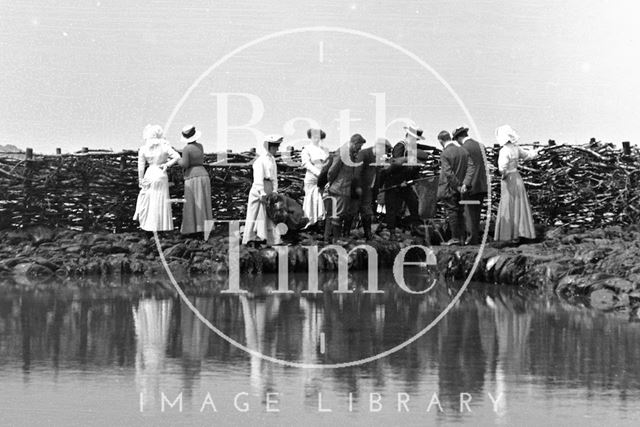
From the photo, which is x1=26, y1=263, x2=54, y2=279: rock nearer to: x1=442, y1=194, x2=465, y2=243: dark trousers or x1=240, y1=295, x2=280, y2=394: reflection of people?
x1=240, y1=295, x2=280, y2=394: reflection of people

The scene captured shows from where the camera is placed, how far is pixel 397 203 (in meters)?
22.5

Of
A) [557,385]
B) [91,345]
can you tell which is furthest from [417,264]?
[557,385]

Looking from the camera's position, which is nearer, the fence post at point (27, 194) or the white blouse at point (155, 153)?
the white blouse at point (155, 153)

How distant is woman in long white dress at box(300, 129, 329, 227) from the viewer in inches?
866

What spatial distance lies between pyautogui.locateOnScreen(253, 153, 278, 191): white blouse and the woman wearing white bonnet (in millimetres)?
3452

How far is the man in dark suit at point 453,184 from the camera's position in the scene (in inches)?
802

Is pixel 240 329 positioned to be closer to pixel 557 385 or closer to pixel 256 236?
pixel 557 385

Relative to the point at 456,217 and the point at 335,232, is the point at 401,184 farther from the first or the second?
the point at 335,232

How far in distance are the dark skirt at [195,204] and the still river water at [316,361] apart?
678cm

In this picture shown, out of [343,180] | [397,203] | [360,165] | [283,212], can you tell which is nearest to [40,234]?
[283,212]

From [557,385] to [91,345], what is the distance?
399 cm

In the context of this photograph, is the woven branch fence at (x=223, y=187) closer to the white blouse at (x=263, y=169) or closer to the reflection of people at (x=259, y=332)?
the white blouse at (x=263, y=169)

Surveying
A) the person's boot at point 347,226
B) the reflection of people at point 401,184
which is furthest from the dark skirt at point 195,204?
the reflection of people at point 401,184

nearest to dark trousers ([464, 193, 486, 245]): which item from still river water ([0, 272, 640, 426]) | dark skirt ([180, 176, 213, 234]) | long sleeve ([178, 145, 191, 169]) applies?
dark skirt ([180, 176, 213, 234])
